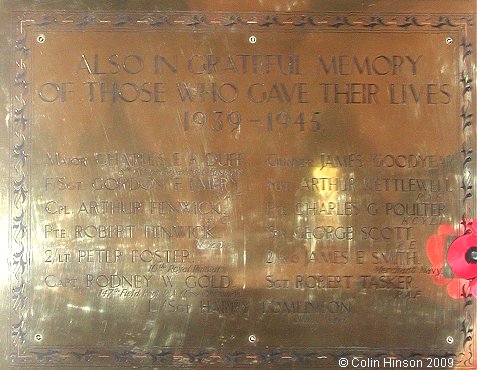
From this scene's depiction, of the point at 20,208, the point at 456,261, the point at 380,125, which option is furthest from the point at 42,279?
the point at 456,261

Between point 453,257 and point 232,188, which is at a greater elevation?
point 232,188

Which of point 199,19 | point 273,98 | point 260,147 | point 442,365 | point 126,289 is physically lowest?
point 442,365

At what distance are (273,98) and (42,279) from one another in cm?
145

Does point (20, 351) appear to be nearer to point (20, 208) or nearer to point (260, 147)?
point (20, 208)

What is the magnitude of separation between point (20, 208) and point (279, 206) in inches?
50.4

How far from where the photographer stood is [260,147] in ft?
10.3

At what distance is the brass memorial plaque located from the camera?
3.09m

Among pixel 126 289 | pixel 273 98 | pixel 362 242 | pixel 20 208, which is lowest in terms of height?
pixel 126 289

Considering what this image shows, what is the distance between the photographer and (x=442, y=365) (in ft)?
10.2

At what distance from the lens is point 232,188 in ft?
10.3

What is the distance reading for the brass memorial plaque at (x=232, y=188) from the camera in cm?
309

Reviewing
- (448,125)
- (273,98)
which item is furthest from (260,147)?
(448,125)

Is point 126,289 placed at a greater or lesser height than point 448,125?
lesser

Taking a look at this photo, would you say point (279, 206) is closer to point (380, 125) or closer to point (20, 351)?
point (380, 125)
